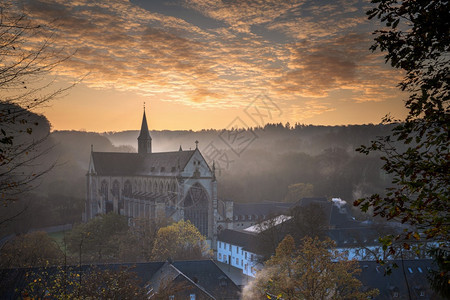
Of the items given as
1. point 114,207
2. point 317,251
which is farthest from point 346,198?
point 317,251

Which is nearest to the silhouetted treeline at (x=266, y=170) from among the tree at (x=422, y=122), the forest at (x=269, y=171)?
the forest at (x=269, y=171)

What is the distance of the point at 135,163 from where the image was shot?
7825cm

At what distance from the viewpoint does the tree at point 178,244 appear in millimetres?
45719

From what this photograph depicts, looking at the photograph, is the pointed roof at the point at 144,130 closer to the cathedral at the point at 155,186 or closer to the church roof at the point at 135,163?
the cathedral at the point at 155,186

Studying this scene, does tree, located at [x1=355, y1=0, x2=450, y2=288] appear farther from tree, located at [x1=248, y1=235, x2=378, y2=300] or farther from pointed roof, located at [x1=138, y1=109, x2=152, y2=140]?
pointed roof, located at [x1=138, y1=109, x2=152, y2=140]

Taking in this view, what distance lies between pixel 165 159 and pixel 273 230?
27.0 meters

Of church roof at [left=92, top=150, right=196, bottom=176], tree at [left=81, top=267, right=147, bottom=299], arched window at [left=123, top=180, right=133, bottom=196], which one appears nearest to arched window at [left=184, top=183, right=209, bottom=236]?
church roof at [left=92, top=150, right=196, bottom=176]

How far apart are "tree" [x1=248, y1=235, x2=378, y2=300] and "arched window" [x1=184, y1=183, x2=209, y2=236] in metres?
31.0

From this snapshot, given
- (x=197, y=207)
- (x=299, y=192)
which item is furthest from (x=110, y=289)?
(x=299, y=192)

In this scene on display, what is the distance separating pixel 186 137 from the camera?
534 feet

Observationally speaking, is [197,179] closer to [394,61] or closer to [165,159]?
[165,159]

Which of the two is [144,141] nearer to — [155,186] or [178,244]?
[155,186]

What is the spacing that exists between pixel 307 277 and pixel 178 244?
22899 mm

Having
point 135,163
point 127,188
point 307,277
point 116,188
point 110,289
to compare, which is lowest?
point 307,277
